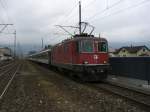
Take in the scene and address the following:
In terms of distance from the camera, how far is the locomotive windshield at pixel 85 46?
787 inches

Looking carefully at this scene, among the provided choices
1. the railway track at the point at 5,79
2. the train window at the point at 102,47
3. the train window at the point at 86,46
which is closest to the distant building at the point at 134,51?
the railway track at the point at 5,79

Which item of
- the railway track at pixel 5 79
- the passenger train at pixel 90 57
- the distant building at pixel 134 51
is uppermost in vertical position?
the distant building at pixel 134 51

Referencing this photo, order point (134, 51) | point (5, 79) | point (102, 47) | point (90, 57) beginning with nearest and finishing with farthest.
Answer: point (90, 57), point (102, 47), point (5, 79), point (134, 51)

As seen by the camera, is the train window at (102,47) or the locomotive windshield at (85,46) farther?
the train window at (102,47)

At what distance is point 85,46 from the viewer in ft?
66.0

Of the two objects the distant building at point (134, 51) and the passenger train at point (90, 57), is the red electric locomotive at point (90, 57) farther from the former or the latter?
the distant building at point (134, 51)

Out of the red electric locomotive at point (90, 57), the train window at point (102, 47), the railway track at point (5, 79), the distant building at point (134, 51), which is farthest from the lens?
the distant building at point (134, 51)

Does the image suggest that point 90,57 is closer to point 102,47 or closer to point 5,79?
point 102,47

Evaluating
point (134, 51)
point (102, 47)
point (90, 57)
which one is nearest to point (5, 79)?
point (90, 57)

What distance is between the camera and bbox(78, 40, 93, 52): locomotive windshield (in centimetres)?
2000

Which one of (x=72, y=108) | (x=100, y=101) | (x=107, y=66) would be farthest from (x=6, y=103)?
(x=107, y=66)

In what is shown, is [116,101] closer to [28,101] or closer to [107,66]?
[28,101]

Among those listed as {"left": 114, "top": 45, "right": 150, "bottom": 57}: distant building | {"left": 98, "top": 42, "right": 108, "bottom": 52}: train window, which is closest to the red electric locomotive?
{"left": 98, "top": 42, "right": 108, "bottom": 52}: train window

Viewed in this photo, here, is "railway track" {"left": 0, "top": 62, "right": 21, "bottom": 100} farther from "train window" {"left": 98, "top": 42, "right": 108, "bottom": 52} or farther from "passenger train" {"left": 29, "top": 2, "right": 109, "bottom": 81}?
"train window" {"left": 98, "top": 42, "right": 108, "bottom": 52}
